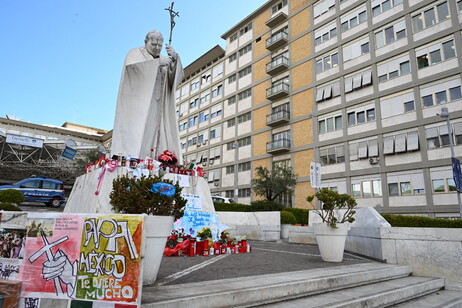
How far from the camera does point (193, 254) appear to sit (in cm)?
761

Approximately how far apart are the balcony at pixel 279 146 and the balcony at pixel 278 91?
4.88m

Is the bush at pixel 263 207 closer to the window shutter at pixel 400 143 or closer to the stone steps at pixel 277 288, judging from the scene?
the window shutter at pixel 400 143

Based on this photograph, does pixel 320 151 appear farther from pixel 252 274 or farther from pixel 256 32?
pixel 252 274

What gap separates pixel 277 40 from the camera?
3347cm

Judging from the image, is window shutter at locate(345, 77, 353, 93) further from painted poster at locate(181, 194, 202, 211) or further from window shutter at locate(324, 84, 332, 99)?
painted poster at locate(181, 194, 202, 211)

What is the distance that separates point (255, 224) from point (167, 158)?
7015 millimetres

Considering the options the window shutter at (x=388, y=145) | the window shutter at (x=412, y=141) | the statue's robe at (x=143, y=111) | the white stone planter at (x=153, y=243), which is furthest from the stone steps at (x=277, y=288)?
the window shutter at (x=388, y=145)

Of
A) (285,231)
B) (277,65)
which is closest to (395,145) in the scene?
(285,231)

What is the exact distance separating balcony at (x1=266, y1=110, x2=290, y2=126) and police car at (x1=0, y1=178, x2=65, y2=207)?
66.6 ft

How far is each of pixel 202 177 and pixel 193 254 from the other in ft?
11.1

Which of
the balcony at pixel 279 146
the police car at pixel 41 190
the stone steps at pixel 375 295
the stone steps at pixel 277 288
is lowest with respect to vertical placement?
the stone steps at pixel 375 295

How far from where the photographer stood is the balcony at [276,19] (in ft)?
111

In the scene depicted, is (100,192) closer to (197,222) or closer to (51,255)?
(197,222)

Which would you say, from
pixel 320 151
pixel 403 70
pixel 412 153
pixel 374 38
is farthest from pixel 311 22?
pixel 412 153
